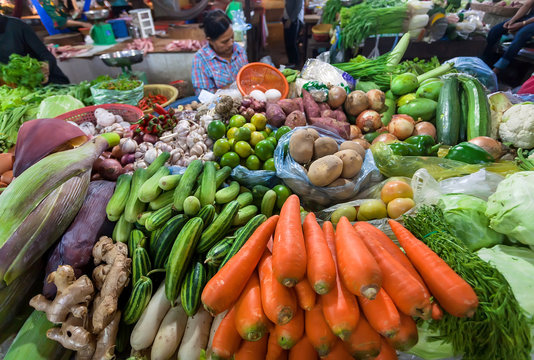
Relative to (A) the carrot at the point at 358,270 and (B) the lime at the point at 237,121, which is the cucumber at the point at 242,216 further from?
(B) the lime at the point at 237,121

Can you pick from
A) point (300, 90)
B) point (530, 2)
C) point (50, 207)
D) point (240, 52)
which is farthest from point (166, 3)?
point (530, 2)

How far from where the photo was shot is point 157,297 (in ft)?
4.46

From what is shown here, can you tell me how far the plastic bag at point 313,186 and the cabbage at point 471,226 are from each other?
0.63 meters

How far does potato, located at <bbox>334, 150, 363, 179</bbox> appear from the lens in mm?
1925

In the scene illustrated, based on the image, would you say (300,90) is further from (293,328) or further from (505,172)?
(293,328)

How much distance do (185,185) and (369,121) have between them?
2.14 meters

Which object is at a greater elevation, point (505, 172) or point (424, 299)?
point (424, 299)

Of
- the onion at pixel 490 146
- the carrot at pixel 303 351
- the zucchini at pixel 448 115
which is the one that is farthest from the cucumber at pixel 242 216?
the zucchini at pixel 448 115

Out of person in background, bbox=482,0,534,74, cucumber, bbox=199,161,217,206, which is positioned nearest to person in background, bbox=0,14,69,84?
cucumber, bbox=199,161,217,206

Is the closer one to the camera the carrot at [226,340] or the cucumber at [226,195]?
the carrot at [226,340]

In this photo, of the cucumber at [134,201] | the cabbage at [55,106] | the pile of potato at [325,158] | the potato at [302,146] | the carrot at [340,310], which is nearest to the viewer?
the carrot at [340,310]

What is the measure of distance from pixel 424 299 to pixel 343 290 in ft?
1.00

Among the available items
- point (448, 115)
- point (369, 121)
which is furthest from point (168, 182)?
point (448, 115)

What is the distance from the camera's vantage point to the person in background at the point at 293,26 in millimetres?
8461
